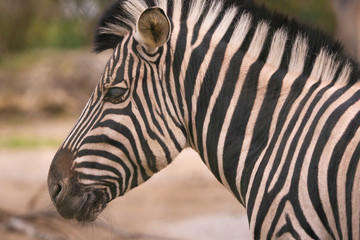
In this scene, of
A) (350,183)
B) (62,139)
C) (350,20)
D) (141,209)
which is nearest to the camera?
(350,183)

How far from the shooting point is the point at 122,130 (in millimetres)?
2678

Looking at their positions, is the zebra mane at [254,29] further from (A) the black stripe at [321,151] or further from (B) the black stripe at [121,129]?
(B) the black stripe at [121,129]

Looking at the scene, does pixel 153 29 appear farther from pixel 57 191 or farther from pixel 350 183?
pixel 350 183

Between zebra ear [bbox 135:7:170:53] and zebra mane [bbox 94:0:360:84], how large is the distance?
0.19 m

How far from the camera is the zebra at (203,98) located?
254cm

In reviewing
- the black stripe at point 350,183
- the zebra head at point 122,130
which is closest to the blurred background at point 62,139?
the zebra head at point 122,130

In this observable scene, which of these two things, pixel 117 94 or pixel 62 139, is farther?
pixel 62 139

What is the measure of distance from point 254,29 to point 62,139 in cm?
1042

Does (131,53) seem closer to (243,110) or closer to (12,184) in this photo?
(243,110)

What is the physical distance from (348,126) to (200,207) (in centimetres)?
521

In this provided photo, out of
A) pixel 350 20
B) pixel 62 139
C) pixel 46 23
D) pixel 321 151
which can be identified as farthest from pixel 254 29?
pixel 46 23

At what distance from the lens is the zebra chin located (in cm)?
271

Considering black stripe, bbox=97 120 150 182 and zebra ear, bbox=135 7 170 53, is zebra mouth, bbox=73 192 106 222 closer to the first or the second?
black stripe, bbox=97 120 150 182

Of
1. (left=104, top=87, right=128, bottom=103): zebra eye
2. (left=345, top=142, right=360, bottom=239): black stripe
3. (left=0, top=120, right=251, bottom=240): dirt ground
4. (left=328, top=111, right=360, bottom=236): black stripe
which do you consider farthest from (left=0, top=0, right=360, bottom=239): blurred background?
(left=345, top=142, right=360, bottom=239): black stripe
